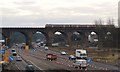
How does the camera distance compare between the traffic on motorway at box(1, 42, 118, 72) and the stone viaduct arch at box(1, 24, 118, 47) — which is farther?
the stone viaduct arch at box(1, 24, 118, 47)

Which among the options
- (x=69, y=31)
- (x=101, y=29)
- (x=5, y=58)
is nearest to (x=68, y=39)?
(x=69, y=31)

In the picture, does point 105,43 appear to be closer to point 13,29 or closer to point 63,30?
point 63,30

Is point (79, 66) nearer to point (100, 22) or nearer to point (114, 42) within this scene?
point (114, 42)

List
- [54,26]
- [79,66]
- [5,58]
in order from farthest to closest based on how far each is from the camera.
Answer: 1. [54,26]
2. [5,58]
3. [79,66]

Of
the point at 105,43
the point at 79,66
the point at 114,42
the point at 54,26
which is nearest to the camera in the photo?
the point at 79,66

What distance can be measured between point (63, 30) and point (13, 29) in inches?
817

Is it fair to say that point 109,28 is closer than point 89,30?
Yes

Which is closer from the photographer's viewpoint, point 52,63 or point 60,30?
point 52,63

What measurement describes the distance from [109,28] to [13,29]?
38177 millimetres

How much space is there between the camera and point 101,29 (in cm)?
13700

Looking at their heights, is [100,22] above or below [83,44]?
above

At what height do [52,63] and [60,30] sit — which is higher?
[60,30]

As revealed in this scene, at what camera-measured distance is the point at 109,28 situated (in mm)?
134250

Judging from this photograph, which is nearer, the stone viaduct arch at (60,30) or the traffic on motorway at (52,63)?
the traffic on motorway at (52,63)
